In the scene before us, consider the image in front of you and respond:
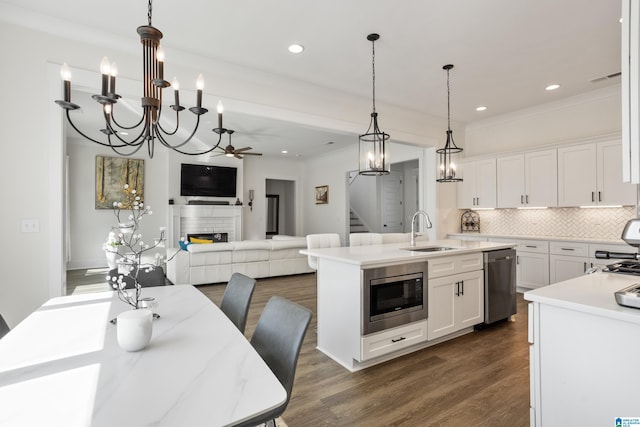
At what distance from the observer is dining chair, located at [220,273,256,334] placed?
193cm

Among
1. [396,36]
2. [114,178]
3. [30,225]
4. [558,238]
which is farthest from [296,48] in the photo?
[114,178]

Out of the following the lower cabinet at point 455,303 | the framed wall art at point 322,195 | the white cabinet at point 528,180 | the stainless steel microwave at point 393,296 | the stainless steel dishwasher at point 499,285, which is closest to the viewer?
the stainless steel microwave at point 393,296

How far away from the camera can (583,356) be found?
53.7 inches

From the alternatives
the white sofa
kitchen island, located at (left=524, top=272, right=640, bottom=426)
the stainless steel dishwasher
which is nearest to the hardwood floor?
the stainless steel dishwasher

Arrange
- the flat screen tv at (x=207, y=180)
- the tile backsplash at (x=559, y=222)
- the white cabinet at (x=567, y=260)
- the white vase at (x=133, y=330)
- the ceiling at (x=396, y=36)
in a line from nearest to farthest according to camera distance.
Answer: the white vase at (x=133, y=330), the ceiling at (x=396, y=36), the white cabinet at (x=567, y=260), the tile backsplash at (x=559, y=222), the flat screen tv at (x=207, y=180)

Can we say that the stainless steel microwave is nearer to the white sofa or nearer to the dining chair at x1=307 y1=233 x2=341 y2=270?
the dining chair at x1=307 y1=233 x2=341 y2=270

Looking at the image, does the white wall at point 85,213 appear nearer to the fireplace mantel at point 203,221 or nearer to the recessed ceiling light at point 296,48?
the fireplace mantel at point 203,221

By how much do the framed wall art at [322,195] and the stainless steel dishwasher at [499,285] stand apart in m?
5.82

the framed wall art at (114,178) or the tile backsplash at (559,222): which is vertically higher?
the framed wall art at (114,178)

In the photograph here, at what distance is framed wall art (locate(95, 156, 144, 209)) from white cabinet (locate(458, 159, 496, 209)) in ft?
24.1

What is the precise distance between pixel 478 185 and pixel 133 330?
584cm

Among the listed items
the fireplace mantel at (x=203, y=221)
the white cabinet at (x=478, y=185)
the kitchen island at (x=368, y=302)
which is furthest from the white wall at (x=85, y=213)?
the white cabinet at (x=478, y=185)

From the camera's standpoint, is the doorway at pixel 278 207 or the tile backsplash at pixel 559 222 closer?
the tile backsplash at pixel 559 222

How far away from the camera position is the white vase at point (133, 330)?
118 cm
